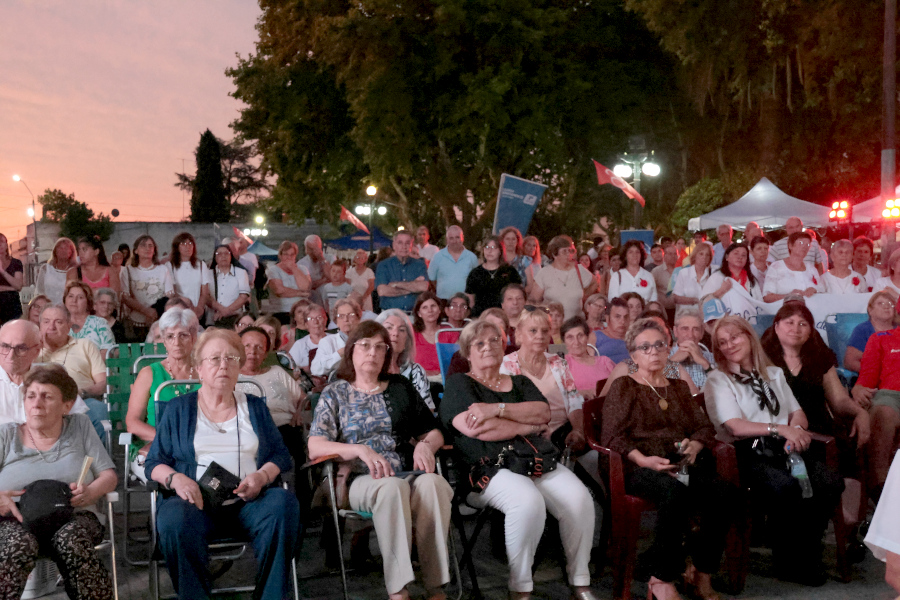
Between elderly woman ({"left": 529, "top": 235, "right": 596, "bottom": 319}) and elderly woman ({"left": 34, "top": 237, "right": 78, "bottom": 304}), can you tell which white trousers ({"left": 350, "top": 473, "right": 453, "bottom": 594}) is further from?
elderly woman ({"left": 34, "top": 237, "right": 78, "bottom": 304})

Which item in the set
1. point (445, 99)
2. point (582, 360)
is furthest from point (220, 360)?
point (445, 99)

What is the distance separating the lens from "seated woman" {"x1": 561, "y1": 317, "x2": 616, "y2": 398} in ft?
18.4

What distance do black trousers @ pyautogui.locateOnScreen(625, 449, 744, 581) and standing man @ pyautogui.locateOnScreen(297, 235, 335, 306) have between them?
5.86 meters

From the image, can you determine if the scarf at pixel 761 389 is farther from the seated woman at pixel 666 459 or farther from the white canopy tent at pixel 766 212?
the white canopy tent at pixel 766 212

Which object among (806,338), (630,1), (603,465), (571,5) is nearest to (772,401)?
(806,338)

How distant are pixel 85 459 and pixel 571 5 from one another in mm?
21290

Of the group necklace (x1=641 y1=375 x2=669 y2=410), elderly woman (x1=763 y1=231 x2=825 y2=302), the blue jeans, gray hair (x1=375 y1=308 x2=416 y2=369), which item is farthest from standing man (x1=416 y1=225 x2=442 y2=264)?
the blue jeans

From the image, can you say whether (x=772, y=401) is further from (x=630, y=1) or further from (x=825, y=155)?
(x=825, y=155)

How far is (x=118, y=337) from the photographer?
7352 millimetres

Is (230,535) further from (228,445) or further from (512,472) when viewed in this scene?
(512,472)

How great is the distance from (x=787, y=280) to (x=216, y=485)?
6029 mm

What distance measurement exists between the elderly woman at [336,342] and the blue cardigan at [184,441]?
7.14 ft

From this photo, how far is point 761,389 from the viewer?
471 cm

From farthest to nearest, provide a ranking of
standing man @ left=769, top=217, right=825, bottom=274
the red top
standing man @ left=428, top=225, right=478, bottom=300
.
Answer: standing man @ left=769, top=217, right=825, bottom=274 < standing man @ left=428, top=225, right=478, bottom=300 < the red top
